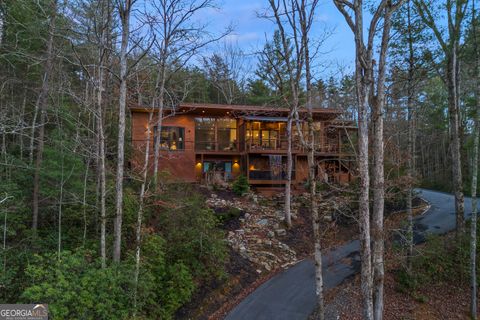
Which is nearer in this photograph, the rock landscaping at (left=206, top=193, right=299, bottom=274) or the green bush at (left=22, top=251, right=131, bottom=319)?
the green bush at (left=22, top=251, right=131, bottom=319)

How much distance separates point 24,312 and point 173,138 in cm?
1339

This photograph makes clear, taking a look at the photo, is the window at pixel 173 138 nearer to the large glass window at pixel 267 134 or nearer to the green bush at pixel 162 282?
the large glass window at pixel 267 134

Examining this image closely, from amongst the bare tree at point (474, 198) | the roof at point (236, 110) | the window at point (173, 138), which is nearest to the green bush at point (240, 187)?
the window at point (173, 138)

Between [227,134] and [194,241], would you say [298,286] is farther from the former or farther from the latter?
[227,134]

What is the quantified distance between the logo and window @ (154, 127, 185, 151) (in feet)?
41.7

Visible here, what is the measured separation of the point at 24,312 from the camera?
215 inches

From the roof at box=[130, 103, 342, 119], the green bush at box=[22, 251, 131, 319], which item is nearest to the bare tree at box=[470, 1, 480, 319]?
the roof at box=[130, 103, 342, 119]

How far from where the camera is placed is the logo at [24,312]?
5.25 meters

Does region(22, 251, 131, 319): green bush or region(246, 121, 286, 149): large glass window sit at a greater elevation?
region(246, 121, 286, 149): large glass window

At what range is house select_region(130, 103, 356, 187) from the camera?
17.7 meters

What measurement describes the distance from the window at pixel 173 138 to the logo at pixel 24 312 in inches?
500

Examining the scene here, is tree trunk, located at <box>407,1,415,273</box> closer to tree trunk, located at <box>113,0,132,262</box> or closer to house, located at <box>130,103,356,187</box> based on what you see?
house, located at <box>130,103,356,187</box>

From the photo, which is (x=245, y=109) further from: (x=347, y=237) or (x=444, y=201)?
(x=444, y=201)

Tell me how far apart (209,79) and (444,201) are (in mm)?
21308
